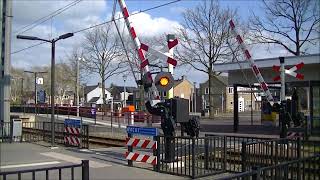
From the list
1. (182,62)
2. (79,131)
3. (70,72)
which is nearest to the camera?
(79,131)

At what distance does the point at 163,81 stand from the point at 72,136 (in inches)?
296

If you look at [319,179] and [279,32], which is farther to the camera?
[279,32]

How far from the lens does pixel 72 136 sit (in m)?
17.9

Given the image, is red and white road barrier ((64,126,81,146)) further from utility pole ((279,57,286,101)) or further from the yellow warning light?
utility pole ((279,57,286,101))

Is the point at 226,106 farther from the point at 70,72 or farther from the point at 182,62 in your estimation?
the point at 182,62

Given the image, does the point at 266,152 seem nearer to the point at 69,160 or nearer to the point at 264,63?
the point at 69,160

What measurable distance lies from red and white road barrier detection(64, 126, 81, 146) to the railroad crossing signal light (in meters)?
6.91

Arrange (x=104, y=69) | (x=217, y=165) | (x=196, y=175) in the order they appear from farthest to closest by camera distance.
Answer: (x=104, y=69)
(x=217, y=165)
(x=196, y=175)

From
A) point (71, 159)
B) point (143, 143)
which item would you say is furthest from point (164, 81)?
point (71, 159)

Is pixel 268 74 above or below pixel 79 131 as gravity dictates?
above

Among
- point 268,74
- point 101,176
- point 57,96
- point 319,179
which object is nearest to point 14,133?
point 101,176

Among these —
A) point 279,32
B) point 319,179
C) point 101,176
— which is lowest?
point 101,176

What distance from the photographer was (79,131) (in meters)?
17.6

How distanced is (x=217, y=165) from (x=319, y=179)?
318 inches
